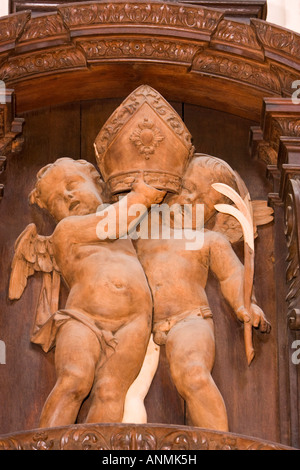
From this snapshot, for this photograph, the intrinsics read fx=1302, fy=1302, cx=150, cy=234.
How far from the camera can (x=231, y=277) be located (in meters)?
4.91

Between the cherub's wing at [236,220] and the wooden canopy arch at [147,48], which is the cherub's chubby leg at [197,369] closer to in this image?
the cherub's wing at [236,220]

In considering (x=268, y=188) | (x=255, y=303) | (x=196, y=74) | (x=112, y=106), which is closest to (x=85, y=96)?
(x=112, y=106)

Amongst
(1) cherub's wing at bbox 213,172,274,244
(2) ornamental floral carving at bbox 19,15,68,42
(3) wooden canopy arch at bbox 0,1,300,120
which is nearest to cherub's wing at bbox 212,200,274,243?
(1) cherub's wing at bbox 213,172,274,244

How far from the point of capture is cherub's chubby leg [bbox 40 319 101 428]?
14.7 feet

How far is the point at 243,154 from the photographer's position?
538 cm

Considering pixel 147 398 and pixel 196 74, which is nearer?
pixel 147 398

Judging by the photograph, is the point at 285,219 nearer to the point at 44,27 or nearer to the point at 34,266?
the point at 34,266

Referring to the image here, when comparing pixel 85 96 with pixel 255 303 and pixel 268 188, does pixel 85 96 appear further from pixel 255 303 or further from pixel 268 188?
pixel 255 303

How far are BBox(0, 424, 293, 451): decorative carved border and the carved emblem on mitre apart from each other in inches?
43.5

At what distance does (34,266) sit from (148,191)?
21.2 inches

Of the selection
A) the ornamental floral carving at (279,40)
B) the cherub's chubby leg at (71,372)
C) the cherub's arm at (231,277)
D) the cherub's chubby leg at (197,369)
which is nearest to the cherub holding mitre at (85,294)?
the cherub's chubby leg at (71,372)

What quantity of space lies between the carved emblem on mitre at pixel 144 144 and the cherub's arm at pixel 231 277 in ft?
0.95

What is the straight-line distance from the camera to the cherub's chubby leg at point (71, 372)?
4484mm

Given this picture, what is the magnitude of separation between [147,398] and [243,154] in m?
1.18
